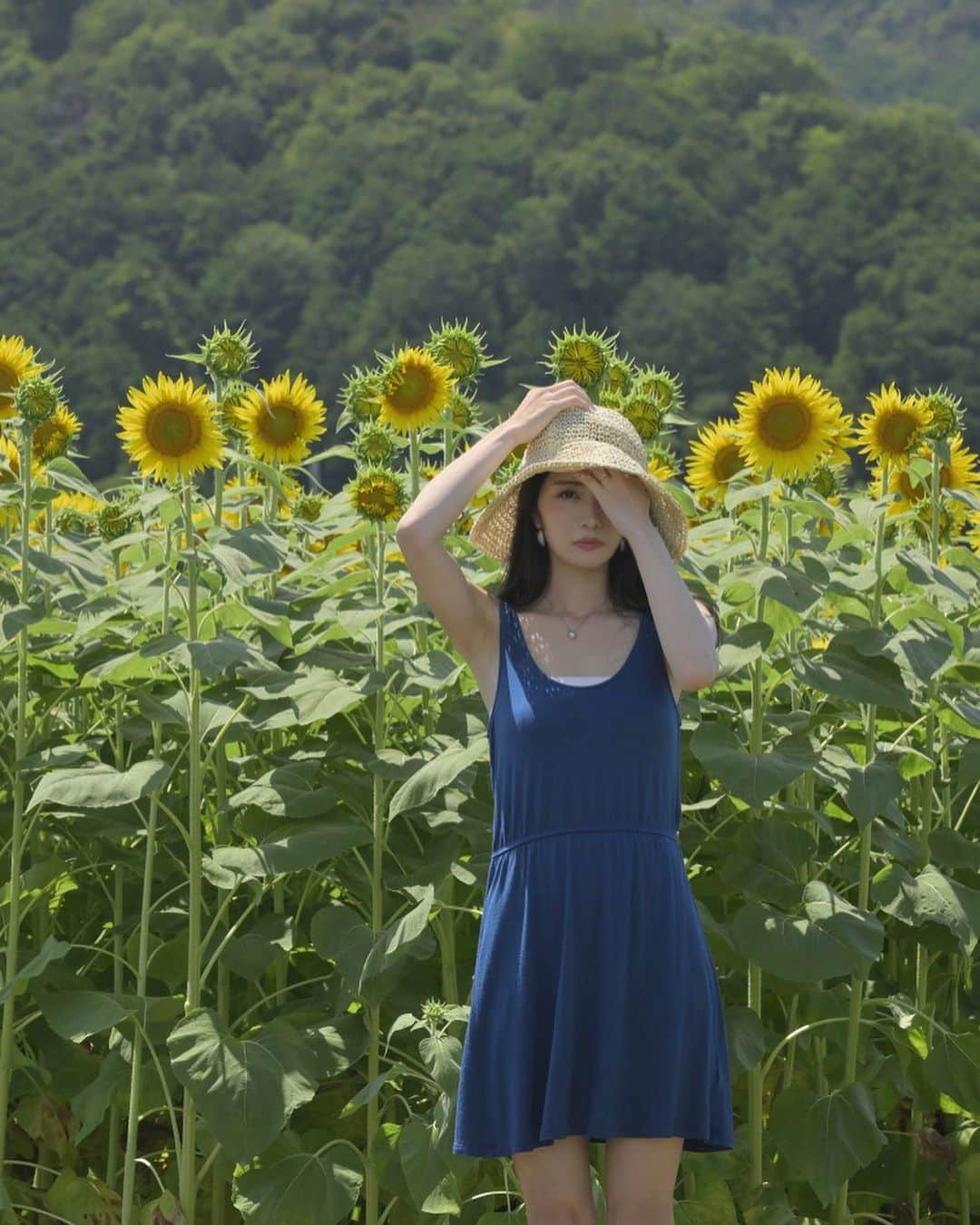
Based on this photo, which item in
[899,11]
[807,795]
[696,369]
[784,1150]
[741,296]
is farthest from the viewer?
[899,11]

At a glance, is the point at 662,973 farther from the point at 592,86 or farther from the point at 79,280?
the point at 592,86

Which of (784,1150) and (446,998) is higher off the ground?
(446,998)

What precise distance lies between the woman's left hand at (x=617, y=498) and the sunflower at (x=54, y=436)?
1.59 metres

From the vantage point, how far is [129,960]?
444 cm

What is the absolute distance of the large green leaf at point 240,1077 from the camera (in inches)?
151

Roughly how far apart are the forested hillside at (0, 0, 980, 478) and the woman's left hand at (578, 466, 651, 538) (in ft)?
117

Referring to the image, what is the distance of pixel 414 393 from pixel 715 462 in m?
0.76

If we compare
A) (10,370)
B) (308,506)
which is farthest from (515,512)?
(308,506)

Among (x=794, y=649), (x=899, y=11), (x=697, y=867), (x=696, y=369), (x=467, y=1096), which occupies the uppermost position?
(x=899, y=11)

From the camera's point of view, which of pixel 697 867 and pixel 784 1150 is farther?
pixel 697 867

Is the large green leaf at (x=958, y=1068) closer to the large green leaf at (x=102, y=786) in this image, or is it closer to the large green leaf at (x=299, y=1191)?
the large green leaf at (x=299, y=1191)

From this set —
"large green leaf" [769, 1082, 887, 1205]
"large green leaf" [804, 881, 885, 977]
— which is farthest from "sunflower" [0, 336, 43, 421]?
"large green leaf" [769, 1082, 887, 1205]

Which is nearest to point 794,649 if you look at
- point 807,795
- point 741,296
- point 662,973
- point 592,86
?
point 807,795

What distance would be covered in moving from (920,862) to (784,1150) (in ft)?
2.13
